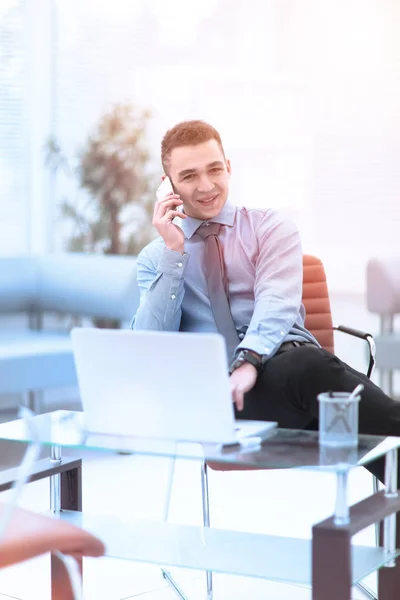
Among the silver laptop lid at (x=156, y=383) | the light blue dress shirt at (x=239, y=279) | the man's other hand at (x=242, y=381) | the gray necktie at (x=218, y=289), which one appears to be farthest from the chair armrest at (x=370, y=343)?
the silver laptop lid at (x=156, y=383)

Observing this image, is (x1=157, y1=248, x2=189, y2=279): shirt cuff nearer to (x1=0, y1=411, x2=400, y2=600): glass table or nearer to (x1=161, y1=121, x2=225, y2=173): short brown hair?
(x1=161, y1=121, x2=225, y2=173): short brown hair

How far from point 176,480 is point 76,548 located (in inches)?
90.7

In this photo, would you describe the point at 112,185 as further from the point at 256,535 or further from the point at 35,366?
the point at 256,535

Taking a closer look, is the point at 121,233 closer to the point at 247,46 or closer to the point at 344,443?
the point at 247,46

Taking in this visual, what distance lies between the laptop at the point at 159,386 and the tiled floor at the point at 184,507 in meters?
0.75

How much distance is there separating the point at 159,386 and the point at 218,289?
79cm

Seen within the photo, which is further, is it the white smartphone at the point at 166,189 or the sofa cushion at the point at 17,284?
the sofa cushion at the point at 17,284

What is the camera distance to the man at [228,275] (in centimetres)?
238

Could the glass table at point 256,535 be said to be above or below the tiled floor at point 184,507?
above

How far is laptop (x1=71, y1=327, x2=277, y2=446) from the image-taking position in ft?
5.99

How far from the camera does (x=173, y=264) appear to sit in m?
2.60

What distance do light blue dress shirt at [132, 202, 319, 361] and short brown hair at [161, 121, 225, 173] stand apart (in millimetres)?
212

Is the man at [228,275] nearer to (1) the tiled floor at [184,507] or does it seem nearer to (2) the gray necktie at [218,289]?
(2) the gray necktie at [218,289]

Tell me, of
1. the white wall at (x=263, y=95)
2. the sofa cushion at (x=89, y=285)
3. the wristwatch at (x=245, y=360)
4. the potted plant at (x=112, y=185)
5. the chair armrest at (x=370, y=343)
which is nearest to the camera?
the wristwatch at (x=245, y=360)
